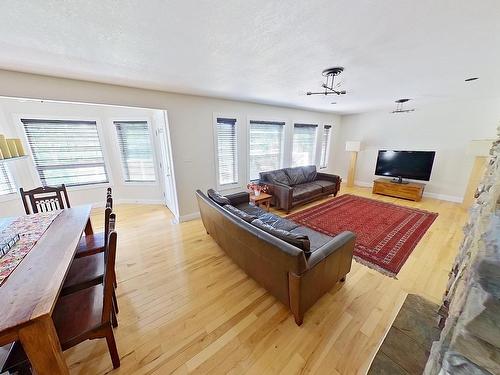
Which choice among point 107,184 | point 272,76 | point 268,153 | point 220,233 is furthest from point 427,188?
point 107,184

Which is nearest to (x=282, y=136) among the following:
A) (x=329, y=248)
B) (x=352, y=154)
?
(x=352, y=154)

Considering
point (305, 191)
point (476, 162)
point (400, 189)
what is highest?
point (476, 162)

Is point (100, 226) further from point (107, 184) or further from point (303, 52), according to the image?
point (303, 52)

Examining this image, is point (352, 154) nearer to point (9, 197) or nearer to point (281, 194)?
point (281, 194)

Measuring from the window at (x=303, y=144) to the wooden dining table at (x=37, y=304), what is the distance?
16.7 feet

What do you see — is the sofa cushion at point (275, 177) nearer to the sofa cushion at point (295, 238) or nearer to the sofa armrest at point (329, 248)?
the sofa armrest at point (329, 248)

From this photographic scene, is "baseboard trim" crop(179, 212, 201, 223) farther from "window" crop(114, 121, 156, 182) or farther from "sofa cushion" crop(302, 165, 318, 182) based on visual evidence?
"sofa cushion" crop(302, 165, 318, 182)

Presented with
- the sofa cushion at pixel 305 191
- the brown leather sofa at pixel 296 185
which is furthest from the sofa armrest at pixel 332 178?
the sofa cushion at pixel 305 191

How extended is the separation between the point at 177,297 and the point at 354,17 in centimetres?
283

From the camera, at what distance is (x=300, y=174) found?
483 centimetres

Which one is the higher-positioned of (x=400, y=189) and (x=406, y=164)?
(x=406, y=164)

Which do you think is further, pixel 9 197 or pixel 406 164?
pixel 406 164

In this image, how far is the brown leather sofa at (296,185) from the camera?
12.7 feet

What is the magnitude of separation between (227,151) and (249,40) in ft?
8.55
